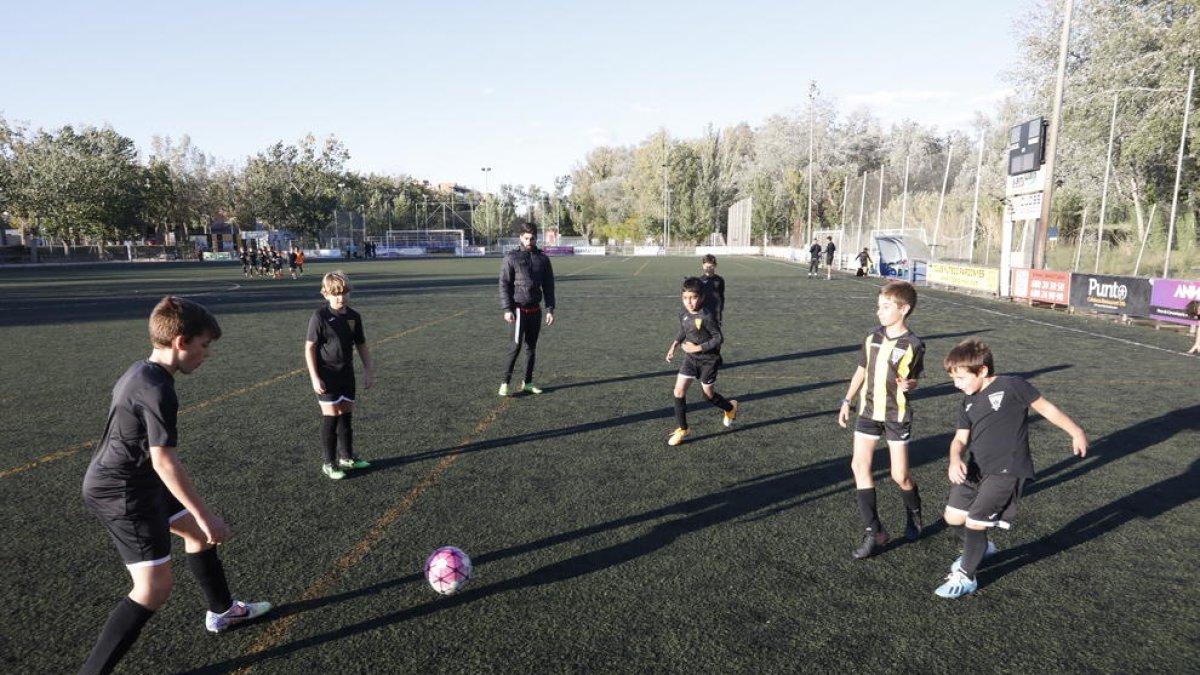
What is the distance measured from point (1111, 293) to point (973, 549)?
16.9m

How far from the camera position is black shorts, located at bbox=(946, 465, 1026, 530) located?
12.1ft

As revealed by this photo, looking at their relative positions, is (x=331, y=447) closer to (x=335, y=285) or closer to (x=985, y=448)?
(x=335, y=285)

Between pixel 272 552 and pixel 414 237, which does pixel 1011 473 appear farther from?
pixel 414 237

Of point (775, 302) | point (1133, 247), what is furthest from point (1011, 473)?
point (1133, 247)

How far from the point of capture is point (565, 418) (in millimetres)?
7691

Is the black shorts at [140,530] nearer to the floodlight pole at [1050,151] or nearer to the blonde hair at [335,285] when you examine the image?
the blonde hair at [335,285]

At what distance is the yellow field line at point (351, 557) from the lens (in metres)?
3.50

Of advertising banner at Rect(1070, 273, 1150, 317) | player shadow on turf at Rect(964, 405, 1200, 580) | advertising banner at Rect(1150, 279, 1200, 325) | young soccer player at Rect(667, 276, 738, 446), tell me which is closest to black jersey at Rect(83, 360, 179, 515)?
young soccer player at Rect(667, 276, 738, 446)

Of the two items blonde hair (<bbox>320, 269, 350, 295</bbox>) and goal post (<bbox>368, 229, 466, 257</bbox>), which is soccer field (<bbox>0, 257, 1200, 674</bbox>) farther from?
goal post (<bbox>368, 229, 466, 257</bbox>)

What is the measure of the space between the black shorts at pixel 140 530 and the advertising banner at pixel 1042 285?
849 inches

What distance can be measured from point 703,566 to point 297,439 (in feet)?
15.4

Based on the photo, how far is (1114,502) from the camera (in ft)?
17.2

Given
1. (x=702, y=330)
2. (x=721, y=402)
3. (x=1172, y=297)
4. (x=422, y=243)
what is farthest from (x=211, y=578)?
(x=422, y=243)

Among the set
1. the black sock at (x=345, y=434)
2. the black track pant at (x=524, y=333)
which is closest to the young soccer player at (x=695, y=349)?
the black track pant at (x=524, y=333)
